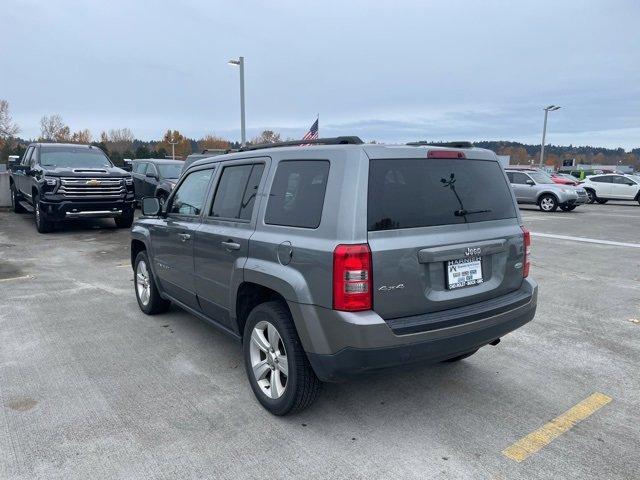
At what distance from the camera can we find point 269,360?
341 centimetres

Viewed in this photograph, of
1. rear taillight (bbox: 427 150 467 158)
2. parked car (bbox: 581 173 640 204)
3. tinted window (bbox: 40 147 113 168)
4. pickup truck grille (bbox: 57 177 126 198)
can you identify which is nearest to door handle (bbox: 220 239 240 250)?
rear taillight (bbox: 427 150 467 158)

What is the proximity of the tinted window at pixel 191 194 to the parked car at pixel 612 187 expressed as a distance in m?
26.3

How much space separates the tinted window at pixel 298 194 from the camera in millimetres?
3039

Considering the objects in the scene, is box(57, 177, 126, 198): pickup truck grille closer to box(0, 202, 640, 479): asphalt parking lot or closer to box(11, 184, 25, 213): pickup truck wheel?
box(11, 184, 25, 213): pickup truck wheel

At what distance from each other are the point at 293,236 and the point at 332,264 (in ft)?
1.43

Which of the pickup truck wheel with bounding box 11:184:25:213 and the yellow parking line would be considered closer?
the yellow parking line

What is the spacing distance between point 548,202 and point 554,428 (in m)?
18.8

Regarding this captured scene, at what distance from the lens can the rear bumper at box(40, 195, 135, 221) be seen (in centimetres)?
1118

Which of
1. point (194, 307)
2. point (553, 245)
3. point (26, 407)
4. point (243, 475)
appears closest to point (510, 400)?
point (243, 475)

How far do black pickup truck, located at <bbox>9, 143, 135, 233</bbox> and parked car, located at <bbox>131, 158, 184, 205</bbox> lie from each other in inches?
71.9

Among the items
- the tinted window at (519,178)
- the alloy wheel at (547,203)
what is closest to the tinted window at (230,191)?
the alloy wheel at (547,203)

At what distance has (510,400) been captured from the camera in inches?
142

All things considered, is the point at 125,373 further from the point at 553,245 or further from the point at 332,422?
the point at 553,245

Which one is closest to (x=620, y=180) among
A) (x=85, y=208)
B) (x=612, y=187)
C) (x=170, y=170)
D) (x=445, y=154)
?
(x=612, y=187)
